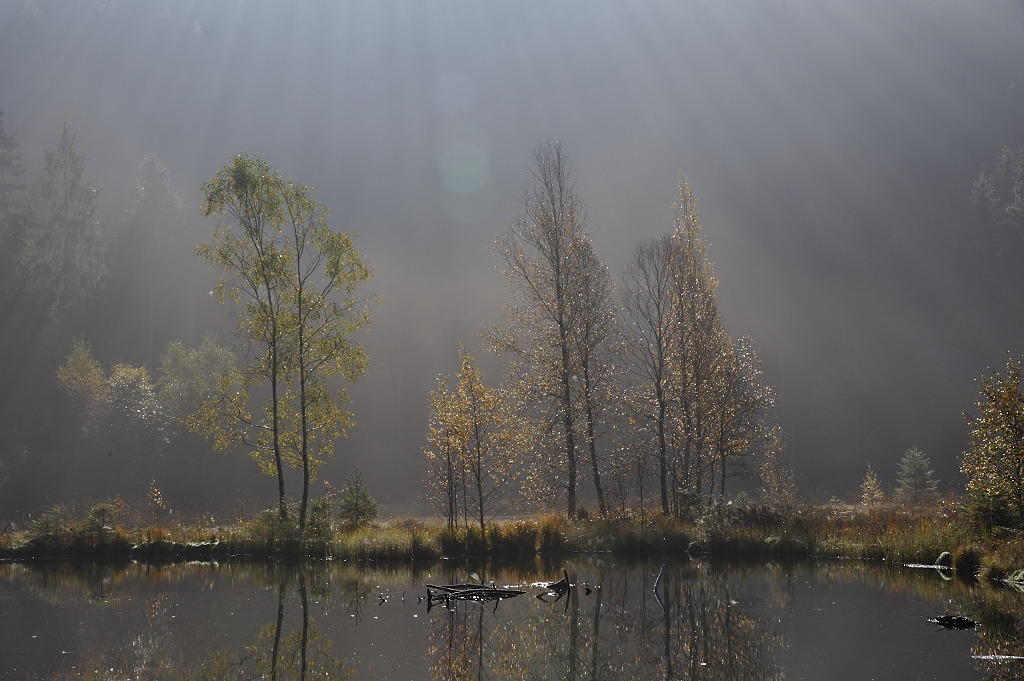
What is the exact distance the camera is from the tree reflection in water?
322 inches

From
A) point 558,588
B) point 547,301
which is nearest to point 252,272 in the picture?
point 547,301

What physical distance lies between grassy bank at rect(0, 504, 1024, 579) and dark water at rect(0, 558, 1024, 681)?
314 cm

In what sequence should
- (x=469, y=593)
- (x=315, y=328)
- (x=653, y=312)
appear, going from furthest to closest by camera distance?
(x=653, y=312)
(x=315, y=328)
(x=469, y=593)

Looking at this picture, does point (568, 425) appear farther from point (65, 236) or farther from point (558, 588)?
point (65, 236)

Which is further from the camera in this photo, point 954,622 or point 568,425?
point 568,425

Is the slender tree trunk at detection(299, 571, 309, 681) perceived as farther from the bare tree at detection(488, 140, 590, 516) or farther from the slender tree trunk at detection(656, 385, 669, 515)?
the slender tree trunk at detection(656, 385, 669, 515)

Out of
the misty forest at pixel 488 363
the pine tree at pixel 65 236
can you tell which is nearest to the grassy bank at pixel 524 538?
the misty forest at pixel 488 363

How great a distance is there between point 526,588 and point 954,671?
24.5ft

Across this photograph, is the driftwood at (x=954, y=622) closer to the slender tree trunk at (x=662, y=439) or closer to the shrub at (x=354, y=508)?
the slender tree trunk at (x=662, y=439)

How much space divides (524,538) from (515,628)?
30.7 ft

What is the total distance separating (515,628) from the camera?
10406 millimetres

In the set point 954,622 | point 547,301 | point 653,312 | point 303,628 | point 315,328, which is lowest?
point 954,622

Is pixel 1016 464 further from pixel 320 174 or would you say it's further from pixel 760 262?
pixel 320 174

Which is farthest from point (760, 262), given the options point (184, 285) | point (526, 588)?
point (526, 588)
